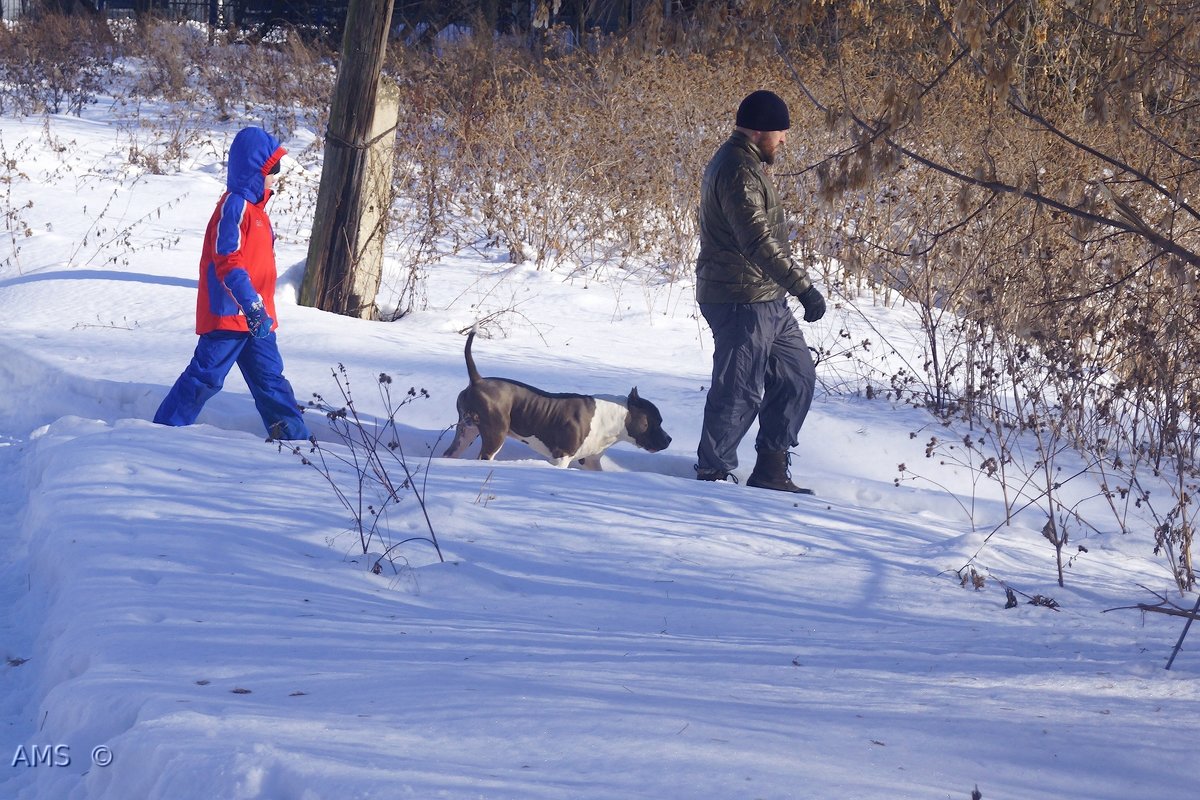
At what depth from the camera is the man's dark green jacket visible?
476 cm

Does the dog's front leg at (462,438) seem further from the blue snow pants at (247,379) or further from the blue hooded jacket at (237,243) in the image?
the blue hooded jacket at (237,243)

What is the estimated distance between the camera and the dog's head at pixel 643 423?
5.61 meters

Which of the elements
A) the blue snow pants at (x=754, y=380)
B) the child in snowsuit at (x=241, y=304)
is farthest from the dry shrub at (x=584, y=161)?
the blue snow pants at (x=754, y=380)

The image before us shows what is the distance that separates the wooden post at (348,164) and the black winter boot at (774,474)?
394cm

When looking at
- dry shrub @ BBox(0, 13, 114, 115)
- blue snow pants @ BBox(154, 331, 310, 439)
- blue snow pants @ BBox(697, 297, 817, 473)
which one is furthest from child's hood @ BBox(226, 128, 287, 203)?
dry shrub @ BBox(0, 13, 114, 115)

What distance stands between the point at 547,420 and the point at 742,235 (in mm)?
1348

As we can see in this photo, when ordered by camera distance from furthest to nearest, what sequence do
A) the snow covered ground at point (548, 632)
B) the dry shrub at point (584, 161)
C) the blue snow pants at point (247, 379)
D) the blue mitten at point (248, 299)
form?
1. the dry shrub at point (584, 161)
2. the blue snow pants at point (247, 379)
3. the blue mitten at point (248, 299)
4. the snow covered ground at point (548, 632)

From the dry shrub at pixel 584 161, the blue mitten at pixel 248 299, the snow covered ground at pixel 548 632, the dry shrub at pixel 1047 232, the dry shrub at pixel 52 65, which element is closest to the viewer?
the snow covered ground at pixel 548 632

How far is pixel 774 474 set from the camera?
203 inches

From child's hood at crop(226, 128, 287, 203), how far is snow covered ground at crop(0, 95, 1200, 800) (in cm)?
121

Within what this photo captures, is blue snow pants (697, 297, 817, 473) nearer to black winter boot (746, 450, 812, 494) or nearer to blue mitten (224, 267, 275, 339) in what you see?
black winter boot (746, 450, 812, 494)

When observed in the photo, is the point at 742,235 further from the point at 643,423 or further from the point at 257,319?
the point at 257,319

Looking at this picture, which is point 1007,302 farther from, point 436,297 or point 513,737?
point 513,737

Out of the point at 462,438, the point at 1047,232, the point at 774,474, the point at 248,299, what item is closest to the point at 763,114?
the point at 774,474
